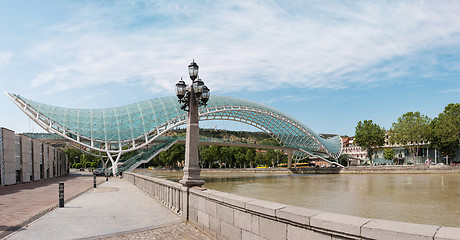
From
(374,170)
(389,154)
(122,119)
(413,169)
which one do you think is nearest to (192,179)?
(122,119)

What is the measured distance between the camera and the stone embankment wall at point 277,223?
3771 millimetres

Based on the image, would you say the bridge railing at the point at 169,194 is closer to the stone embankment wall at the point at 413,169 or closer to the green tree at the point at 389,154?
the stone embankment wall at the point at 413,169

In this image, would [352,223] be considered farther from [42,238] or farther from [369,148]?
[369,148]

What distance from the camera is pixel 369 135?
87.2m

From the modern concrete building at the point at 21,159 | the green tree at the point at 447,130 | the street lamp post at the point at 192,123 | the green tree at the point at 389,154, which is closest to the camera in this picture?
the street lamp post at the point at 192,123

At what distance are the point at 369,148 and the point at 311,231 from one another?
93.0 m

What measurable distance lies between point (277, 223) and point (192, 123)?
20.8 feet

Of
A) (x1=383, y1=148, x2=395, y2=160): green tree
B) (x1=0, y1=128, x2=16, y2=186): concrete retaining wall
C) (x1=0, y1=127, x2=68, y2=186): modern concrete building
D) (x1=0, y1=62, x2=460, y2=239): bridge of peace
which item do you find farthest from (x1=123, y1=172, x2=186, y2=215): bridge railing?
(x1=383, y1=148, x2=395, y2=160): green tree

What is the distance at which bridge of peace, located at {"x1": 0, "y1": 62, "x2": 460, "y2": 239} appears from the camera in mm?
4410

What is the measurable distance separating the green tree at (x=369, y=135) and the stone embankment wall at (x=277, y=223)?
85.2m

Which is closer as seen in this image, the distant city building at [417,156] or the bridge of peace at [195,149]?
the bridge of peace at [195,149]

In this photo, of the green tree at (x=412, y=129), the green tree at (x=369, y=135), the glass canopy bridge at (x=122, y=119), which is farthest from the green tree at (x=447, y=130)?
the glass canopy bridge at (x=122, y=119)

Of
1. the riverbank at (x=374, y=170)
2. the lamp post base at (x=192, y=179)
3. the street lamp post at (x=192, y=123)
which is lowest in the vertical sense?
the riverbank at (x=374, y=170)

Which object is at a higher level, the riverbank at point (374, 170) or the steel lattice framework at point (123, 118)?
the steel lattice framework at point (123, 118)
